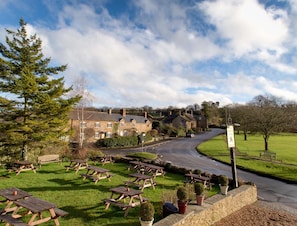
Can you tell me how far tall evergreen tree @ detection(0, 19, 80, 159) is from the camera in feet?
57.7

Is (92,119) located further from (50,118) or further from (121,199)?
(121,199)

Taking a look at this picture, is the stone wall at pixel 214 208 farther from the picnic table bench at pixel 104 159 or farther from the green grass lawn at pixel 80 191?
the picnic table bench at pixel 104 159

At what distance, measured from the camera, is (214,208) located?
10422 mm

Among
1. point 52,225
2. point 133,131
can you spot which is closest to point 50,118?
point 52,225

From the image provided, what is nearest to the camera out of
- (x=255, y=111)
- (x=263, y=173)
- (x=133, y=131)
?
(x=263, y=173)

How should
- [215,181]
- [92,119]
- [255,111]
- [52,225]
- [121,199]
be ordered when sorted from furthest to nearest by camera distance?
[92,119] → [255,111] → [215,181] → [121,199] → [52,225]

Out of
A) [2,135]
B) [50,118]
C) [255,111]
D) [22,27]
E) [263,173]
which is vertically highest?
[22,27]

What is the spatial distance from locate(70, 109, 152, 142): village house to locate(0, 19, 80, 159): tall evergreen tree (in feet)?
76.4

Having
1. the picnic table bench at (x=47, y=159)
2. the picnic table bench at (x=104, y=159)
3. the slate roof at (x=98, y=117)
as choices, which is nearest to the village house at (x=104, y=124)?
the slate roof at (x=98, y=117)

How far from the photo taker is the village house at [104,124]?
45.0 meters

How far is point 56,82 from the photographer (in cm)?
1947

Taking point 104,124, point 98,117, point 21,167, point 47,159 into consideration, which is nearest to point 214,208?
point 21,167

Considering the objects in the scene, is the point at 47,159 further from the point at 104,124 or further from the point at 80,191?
the point at 104,124

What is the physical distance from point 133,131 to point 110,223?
50.6 m
